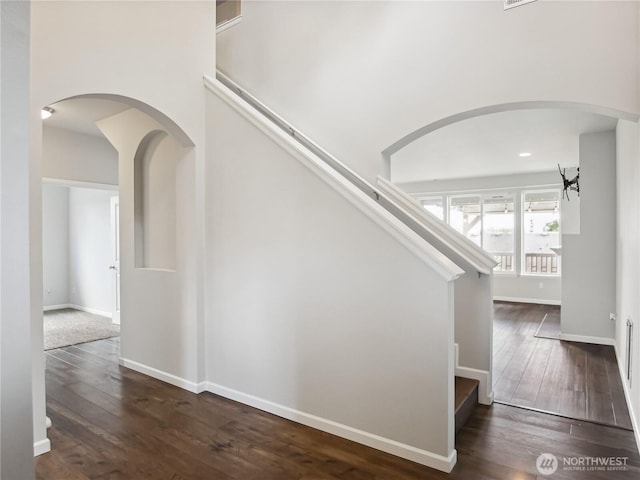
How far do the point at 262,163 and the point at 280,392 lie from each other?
1.77 m

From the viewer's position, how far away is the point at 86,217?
23.4 feet

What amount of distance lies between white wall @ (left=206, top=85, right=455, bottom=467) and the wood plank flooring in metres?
1.46

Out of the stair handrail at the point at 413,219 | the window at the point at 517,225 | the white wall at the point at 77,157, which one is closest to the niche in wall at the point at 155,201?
the stair handrail at the point at 413,219

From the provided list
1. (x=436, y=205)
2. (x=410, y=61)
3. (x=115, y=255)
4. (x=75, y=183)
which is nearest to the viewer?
(x=410, y=61)

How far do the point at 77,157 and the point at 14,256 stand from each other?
5541 mm

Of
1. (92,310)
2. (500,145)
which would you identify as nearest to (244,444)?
(500,145)

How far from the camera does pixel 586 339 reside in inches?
191

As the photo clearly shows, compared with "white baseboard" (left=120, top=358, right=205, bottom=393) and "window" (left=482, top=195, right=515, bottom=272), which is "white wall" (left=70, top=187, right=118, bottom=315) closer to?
"white baseboard" (left=120, top=358, right=205, bottom=393)

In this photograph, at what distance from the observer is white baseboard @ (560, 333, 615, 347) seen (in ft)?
15.5

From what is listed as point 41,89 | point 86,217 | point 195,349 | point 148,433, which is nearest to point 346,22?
point 41,89

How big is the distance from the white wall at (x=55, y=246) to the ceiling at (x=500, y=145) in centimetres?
664

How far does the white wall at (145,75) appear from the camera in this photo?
2289 mm

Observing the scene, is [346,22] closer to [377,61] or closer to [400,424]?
[377,61]

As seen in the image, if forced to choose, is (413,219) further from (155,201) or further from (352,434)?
(155,201)
